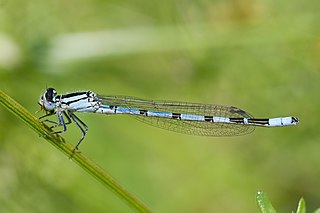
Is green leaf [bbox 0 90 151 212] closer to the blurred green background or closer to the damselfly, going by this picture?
the damselfly

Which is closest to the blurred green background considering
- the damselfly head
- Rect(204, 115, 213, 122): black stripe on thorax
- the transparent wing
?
the transparent wing

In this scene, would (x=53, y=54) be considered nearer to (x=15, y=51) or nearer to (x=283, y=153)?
(x=15, y=51)

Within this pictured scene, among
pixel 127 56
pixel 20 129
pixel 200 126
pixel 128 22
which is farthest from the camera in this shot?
pixel 128 22

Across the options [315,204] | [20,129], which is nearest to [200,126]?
[20,129]

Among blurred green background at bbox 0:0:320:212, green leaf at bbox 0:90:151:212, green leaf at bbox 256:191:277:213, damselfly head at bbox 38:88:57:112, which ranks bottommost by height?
green leaf at bbox 0:90:151:212

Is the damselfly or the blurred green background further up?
the blurred green background

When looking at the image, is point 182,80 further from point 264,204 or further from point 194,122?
point 264,204
